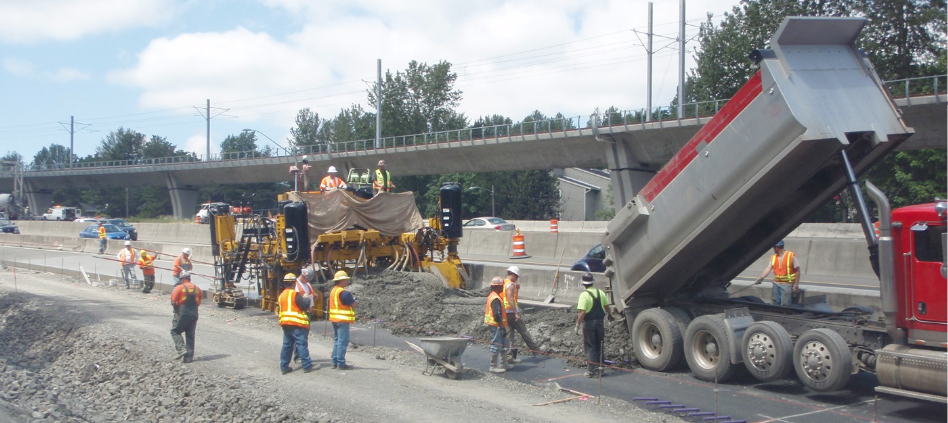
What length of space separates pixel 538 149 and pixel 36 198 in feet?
227

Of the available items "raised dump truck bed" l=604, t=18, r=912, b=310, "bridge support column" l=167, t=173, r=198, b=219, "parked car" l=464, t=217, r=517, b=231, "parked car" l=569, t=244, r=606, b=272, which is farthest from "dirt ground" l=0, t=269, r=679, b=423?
"bridge support column" l=167, t=173, r=198, b=219

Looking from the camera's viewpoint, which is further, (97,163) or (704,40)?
(97,163)

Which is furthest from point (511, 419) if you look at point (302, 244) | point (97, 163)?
point (97, 163)

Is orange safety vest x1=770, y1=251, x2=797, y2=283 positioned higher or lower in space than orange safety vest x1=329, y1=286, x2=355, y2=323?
higher

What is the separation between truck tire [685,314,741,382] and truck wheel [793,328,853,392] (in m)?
0.90

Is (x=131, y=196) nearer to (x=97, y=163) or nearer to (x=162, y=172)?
(x=97, y=163)

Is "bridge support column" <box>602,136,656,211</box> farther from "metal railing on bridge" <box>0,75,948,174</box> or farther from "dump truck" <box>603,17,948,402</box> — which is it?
"dump truck" <box>603,17,948,402</box>

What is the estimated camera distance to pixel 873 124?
27.1 feet

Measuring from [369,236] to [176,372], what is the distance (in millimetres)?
5979

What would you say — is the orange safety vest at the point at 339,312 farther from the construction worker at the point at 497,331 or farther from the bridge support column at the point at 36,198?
the bridge support column at the point at 36,198

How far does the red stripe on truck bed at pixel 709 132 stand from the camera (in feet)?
28.6

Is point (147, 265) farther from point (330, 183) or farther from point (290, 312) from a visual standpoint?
point (290, 312)

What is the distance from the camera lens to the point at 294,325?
10461mm

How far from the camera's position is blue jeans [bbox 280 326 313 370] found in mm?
10477
